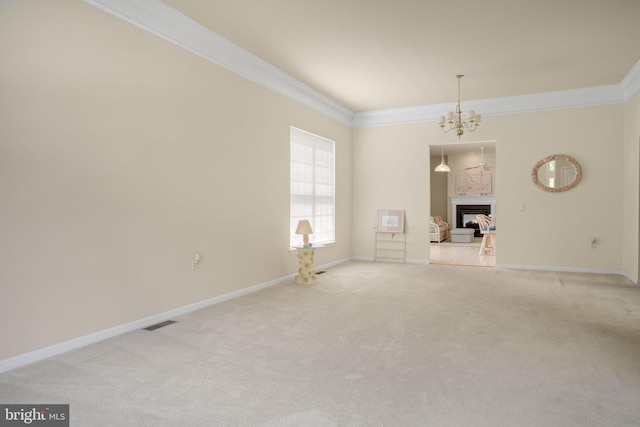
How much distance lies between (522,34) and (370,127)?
3.76 metres

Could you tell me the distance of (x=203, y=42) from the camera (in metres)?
4.20

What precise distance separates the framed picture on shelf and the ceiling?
7.75 feet

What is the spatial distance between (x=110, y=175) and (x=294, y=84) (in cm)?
323

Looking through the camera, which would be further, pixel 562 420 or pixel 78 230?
pixel 78 230

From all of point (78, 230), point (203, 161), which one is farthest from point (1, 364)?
point (203, 161)

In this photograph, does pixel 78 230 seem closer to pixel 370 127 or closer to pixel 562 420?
pixel 562 420

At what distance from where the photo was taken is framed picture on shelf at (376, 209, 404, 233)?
7574 millimetres

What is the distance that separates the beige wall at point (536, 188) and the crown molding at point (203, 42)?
7.52ft

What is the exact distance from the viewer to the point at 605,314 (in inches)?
157

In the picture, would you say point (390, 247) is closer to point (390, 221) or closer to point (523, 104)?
point (390, 221)

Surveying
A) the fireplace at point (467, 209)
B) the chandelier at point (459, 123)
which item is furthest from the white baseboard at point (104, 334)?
the fireplace at point (467, 209)

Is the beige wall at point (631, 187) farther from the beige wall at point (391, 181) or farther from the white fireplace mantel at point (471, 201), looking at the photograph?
the white fireplace mantel at point (471, 201)

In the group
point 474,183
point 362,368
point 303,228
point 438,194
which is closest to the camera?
point 362,368

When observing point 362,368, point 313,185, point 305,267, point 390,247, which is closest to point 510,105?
point 390,247
